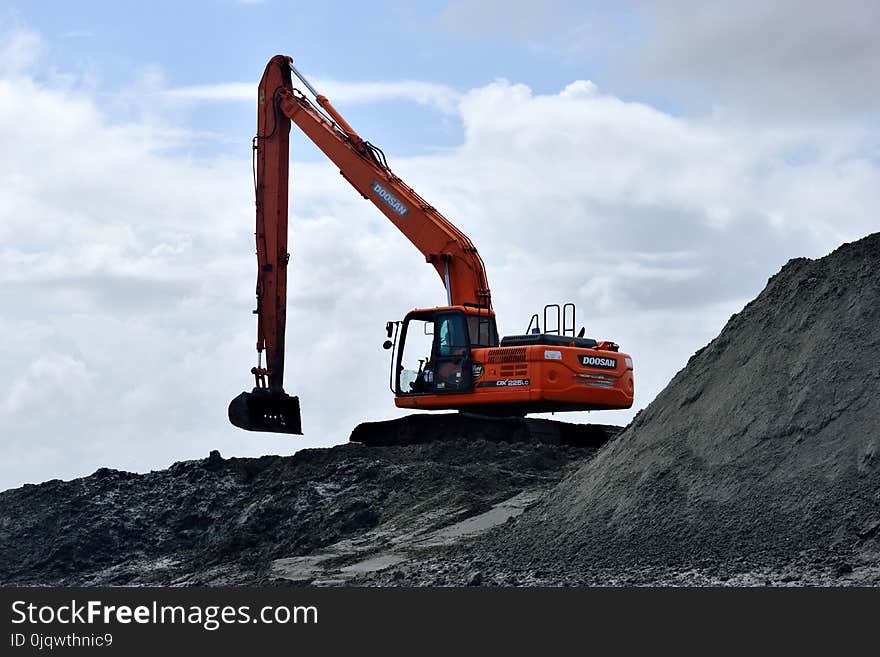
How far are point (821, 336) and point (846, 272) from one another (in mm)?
1045

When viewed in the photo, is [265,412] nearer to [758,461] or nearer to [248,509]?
[248,509]

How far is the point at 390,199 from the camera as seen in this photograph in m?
23.8

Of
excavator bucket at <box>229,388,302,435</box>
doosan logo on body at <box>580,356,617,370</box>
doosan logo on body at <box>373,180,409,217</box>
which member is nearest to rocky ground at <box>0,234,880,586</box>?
doosan logo on body at <box>580,356,617,370</box>

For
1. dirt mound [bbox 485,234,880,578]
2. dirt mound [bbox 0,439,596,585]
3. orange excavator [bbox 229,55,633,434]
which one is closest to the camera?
dirt mound [bbox 485,234,880,578]

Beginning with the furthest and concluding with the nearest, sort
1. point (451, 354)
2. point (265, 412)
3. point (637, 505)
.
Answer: point (265, 412) < point (451, 354) < point (637, 505)

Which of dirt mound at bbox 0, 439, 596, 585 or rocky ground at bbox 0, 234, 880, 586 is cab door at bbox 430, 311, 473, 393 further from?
rocky ground at bbox 0, 234, 880, 586

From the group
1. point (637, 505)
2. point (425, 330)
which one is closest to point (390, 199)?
point (425, 330)

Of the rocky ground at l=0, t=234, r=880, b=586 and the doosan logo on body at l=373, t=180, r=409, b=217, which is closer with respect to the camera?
the rocky ground at l=0, t=234, r=880, b=586

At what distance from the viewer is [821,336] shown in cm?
1395

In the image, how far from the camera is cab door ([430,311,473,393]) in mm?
22188

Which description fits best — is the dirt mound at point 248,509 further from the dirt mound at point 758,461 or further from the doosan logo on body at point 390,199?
the doosan logo on body at point 390,199

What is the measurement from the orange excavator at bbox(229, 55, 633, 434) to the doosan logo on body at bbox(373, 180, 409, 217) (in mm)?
19

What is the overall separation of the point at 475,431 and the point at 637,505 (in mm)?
9286

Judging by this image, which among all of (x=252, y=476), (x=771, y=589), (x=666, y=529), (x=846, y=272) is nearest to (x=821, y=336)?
(x=846, y=272)
